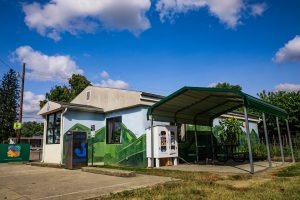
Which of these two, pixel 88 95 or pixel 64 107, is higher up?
pixel 88 95

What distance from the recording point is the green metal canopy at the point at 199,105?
34.0 feet

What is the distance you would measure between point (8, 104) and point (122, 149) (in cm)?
3833

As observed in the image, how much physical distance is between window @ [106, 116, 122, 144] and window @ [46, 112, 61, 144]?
10.3ft

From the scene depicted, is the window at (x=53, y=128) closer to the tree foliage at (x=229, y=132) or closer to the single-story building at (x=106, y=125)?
the single-story building at (x=106, y=125)

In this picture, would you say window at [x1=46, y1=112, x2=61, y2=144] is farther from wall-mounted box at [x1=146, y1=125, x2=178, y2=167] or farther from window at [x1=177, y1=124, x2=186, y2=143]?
window at [x1=177, y1=124, x2=186, y2=143]

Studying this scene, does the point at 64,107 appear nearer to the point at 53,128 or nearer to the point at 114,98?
the point at 53,128

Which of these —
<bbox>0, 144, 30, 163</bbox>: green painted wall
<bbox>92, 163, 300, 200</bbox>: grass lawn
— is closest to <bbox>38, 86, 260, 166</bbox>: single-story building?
<bbox>0, 144, 30, 163</bbox>: green painted wall

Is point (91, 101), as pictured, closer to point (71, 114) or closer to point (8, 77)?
point (71, 114)

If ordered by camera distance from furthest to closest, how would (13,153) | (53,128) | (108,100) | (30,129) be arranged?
(30,129)
(13,153)
(53,128)
(108,100)

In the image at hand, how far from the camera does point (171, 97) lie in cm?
1119

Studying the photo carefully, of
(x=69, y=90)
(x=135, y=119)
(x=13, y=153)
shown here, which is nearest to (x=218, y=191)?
(x=135, y=119)

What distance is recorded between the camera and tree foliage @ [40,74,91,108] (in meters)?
36.4

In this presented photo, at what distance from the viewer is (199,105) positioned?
42.3 feet

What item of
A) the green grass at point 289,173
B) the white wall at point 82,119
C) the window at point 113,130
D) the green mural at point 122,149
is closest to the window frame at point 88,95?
the white wall at point 82,119
